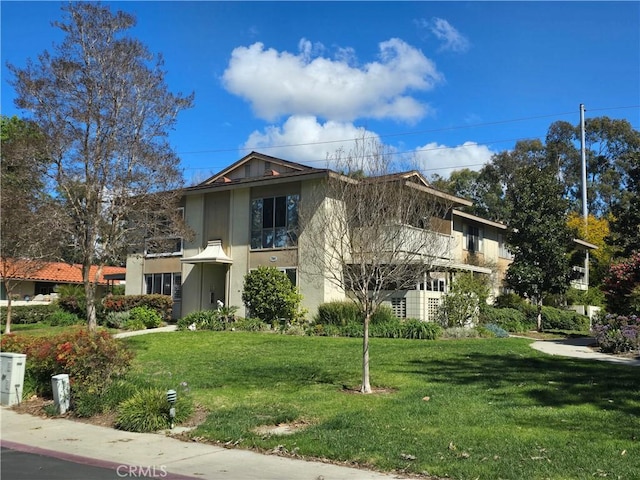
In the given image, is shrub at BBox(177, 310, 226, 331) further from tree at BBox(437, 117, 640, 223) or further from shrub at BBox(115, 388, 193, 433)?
tree at BBox(437, 117, 640, 223)

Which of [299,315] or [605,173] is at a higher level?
[605,173]

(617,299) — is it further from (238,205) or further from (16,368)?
(16,368)

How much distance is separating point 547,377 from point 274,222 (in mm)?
15981

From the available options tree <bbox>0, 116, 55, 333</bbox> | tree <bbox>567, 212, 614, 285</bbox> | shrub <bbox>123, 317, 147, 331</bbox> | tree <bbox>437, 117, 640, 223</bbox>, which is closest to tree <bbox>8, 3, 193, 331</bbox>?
tree <bbox>0, 116, 55, 333</bbox>

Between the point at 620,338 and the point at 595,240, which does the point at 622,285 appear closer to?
the point at 620,338

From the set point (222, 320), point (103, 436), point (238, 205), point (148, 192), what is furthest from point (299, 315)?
point (103, 436)

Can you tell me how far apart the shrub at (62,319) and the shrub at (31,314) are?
85.9 inches

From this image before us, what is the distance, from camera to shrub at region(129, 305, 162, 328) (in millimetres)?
25328

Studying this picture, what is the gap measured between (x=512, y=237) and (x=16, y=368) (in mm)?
23675

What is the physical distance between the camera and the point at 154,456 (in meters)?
7.67

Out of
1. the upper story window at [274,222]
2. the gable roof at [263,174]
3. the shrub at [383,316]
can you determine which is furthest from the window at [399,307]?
the upper story window at [274,222]

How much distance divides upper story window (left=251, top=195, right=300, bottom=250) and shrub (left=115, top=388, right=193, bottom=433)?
50.6 ft

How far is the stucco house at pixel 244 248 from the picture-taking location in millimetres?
24234

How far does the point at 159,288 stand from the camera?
30328mm
